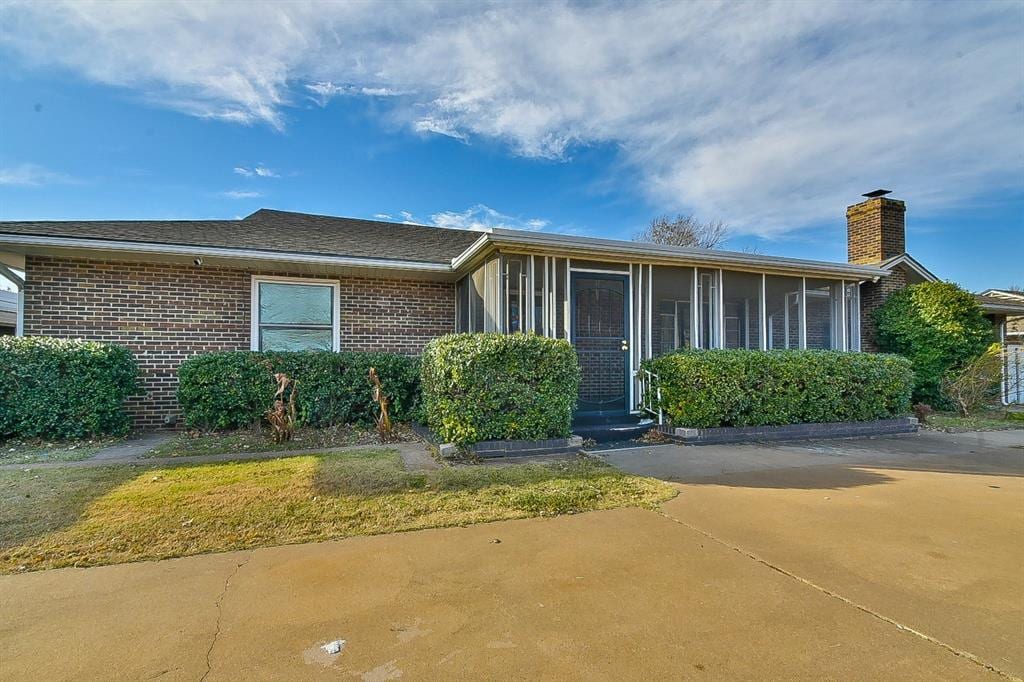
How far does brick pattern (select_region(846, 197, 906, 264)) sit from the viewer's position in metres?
11.0

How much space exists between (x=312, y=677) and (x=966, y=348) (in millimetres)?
12999

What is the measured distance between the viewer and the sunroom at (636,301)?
6953 millimetres

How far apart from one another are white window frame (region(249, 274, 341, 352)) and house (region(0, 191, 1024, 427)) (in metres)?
0.02

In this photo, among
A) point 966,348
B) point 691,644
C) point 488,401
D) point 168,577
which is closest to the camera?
point 691,644

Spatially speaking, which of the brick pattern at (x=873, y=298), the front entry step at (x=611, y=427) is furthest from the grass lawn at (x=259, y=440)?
the brick pattern at (x=873, y=298)

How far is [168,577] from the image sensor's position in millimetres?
2553

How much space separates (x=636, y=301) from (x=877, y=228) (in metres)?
7.68

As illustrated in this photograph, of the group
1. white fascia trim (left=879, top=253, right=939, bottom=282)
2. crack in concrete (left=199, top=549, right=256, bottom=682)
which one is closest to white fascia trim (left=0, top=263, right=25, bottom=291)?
crack in concrete (left=199, top=549, right=256, bottom=682)

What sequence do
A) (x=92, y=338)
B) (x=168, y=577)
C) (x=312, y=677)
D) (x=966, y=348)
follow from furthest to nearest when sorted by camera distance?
(x=966, y=348)
(x=92, y=338)
(x=168, y=577)
(x=312, y=677)

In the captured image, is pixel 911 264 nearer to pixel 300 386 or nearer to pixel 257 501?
pixel 300 386

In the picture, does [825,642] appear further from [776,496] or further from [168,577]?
[168,577]

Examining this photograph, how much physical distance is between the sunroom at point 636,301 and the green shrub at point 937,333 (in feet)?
5.75

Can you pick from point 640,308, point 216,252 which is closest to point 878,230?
point 640,308

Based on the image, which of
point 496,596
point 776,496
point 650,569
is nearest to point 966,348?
point 776,496
